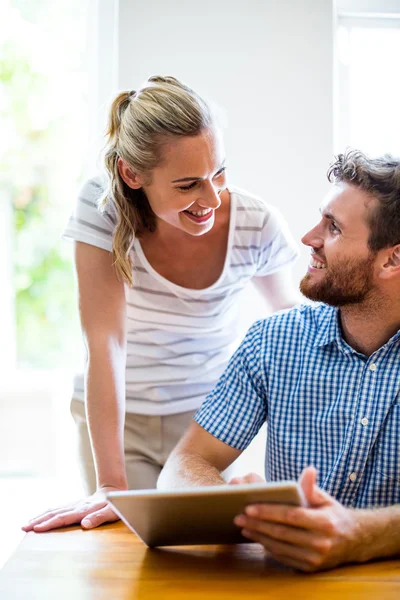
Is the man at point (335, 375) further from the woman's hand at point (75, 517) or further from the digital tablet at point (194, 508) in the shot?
the digital tablet at point (194, 508)

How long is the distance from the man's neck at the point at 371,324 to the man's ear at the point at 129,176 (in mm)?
570

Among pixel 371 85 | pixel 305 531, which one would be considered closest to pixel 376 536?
pixel 305 531

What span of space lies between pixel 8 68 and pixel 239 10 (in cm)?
117

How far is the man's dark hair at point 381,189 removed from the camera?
1.57 meters

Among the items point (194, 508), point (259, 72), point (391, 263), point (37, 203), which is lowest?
point (194, 508)

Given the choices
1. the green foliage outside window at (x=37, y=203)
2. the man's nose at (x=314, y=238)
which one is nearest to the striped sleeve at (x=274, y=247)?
the man's nose at (x=314, y=238)

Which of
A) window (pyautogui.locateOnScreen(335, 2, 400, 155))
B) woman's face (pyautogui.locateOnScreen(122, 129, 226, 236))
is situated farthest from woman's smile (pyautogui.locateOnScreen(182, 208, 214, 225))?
window (pyautogui.locateOnScreen(335, 2, 400, 155))

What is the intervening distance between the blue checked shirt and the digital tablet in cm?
40

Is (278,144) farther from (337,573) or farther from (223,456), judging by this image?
(337,573)

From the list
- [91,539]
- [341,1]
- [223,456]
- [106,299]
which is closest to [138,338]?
[106,299]

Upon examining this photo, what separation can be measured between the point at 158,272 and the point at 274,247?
32cm

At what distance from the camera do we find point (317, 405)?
154 cm

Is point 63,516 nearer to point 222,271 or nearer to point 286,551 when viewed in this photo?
point 286,551

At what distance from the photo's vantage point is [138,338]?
200cm
